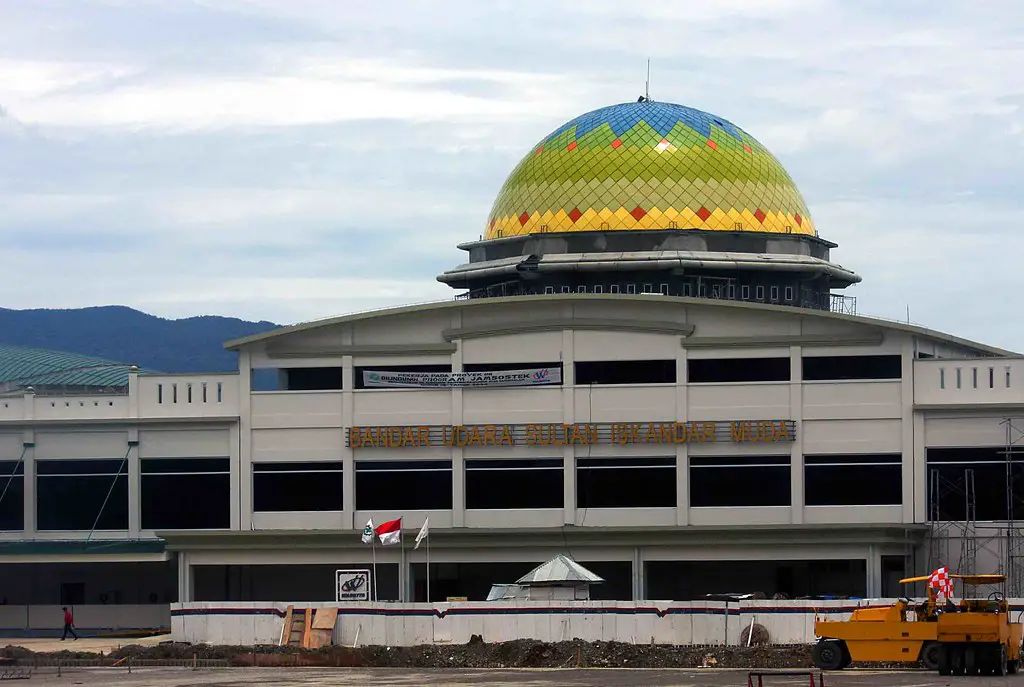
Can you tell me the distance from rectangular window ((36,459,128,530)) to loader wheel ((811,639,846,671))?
34303 mm

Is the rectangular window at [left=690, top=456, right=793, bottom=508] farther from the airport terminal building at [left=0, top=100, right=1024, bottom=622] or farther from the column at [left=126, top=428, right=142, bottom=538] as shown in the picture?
the column at [left=126, top=428, right=142, bottom=538]

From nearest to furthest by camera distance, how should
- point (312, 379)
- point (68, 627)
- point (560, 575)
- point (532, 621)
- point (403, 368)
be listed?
point (532, 621)
point (560, 575)
point (68, 627)
point (403, 368)
point (312, 379)

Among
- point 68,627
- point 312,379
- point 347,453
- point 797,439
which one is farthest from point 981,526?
→ point 68,627

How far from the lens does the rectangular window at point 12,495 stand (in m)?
89.8

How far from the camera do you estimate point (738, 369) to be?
8406cm

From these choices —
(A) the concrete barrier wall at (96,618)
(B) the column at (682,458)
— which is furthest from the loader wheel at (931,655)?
(A) the concrete barrier wall at (96,618)

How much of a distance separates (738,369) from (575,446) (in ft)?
23.1

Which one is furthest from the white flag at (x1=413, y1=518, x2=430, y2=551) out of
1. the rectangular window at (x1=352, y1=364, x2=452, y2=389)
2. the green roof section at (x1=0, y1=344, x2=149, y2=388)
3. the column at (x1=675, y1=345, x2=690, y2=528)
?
the green roof section at (x1=0, y1=344, x2=149, y2=388)

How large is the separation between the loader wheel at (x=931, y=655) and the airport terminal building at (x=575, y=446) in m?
16.0

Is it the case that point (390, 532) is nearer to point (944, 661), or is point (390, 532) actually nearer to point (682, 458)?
point (682, 458)

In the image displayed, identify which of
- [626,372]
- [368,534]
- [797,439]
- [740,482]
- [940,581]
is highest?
[626,372]

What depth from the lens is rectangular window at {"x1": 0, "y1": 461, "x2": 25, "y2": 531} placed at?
8975 centimetres

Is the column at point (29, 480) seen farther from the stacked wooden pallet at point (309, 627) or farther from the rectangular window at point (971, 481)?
the rectangular window at point (971, 481)

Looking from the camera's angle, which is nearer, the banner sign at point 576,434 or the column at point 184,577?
the banner sign at point 576,434
